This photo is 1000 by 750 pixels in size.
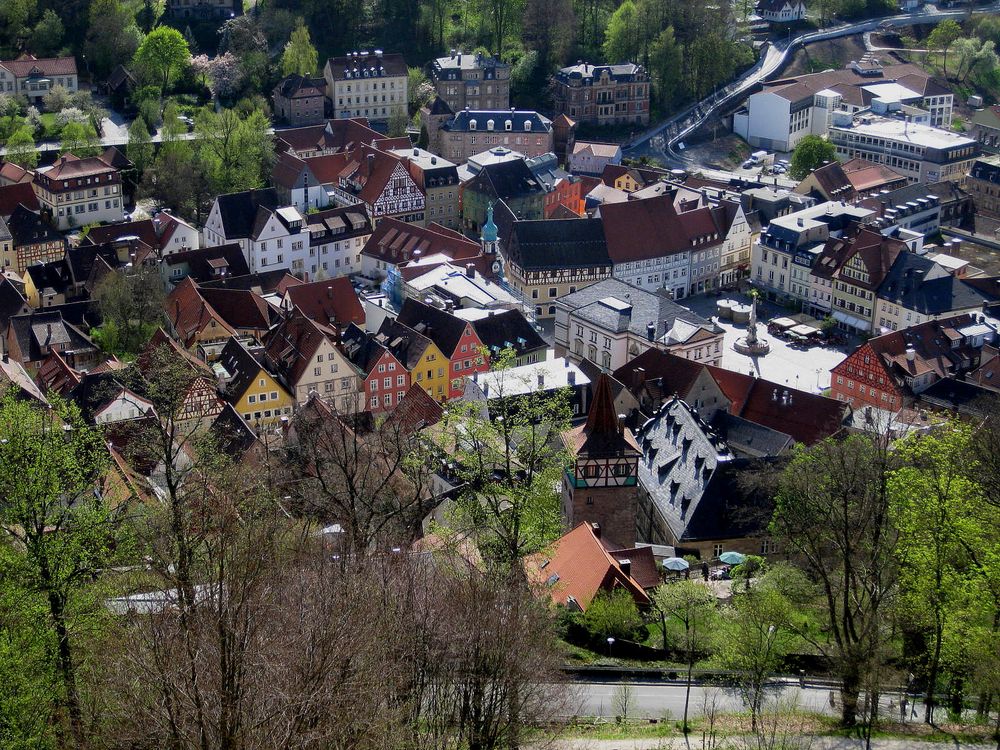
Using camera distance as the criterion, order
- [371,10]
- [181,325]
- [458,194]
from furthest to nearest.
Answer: [371,10] < [458,194] < [181,325]

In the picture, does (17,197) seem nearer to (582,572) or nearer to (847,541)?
(582,572)

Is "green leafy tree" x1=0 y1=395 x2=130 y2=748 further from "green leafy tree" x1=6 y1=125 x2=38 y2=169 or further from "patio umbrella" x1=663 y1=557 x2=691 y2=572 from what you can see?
"green leafy tree" x1=6 y1=125 x2=38 y2=169

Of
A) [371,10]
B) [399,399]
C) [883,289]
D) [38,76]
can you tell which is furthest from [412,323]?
[371,10]

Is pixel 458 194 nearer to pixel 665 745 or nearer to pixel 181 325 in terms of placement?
pixel 181 325

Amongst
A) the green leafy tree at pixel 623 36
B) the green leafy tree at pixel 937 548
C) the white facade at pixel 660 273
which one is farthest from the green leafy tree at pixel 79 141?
the green leafy tree at pixel 937 548

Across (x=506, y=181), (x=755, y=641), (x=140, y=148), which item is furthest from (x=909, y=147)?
(x=755, y=641)

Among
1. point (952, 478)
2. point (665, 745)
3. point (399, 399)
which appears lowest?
point (399, 399)
